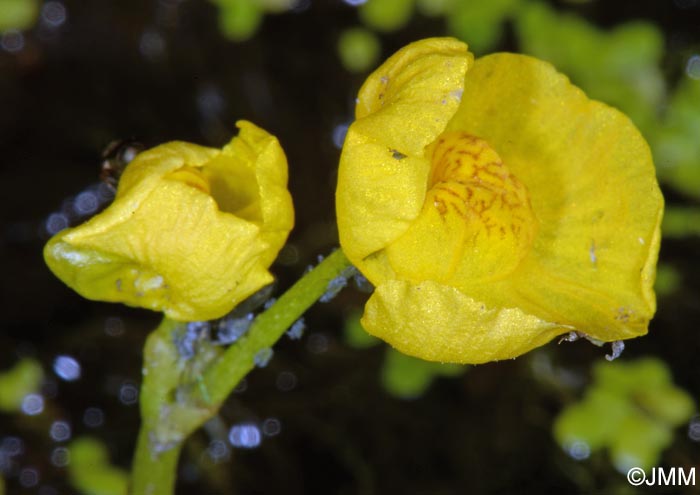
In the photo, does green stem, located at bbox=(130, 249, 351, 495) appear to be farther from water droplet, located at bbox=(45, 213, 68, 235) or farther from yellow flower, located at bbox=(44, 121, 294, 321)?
water droplet, located at bbox=(45, 213, 68, 235)

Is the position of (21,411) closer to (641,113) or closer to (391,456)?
(391,456)

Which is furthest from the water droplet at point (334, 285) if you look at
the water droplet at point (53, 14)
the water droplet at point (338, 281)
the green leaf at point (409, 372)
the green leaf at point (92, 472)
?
the water droplet at point (53, 14)

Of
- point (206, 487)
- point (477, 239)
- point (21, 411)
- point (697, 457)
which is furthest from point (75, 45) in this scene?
point (697, 457)

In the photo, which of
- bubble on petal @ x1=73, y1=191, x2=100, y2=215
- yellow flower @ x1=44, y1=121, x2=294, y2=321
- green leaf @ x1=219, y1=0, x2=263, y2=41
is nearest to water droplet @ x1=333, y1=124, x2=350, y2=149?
green leaf @ x1=219, y1=0, x2=263, y2=41

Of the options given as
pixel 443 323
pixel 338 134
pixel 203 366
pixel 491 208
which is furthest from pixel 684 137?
pixel 203 366

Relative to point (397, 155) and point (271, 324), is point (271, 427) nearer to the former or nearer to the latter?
point (271, 324)

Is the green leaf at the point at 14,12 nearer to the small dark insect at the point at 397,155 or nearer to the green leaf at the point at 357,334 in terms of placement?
the green leaf at the point at 357,334
